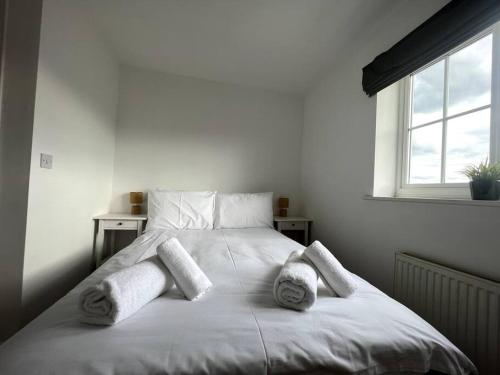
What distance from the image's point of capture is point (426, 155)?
4.82 feet

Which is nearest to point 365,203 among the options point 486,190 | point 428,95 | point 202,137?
point 486,190

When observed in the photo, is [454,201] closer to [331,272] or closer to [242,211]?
[331,272]

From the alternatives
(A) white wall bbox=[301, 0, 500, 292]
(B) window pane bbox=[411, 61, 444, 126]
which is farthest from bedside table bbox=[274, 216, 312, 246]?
(B) window pane bbox=[411, 61, 444, 126]

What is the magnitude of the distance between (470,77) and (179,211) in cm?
244

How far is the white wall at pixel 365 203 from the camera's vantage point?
1.07 metres

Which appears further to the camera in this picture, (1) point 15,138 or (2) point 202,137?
(2) point 202,137

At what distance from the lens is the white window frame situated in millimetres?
1083

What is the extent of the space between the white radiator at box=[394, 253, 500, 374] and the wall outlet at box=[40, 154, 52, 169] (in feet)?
7.76

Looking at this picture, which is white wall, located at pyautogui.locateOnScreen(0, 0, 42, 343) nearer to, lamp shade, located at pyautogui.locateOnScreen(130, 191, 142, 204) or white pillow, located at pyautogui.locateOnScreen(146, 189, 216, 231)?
white pillow, located at pyautogui.locateOnScreen(146, 189, 216, 231)

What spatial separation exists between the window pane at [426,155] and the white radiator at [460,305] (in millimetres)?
572

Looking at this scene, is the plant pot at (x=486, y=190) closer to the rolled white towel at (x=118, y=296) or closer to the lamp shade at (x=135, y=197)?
the rolled white towel at (x=118, y=296)

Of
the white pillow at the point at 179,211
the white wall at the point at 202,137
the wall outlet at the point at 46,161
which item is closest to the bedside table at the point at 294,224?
the white wall at the point at 202,137

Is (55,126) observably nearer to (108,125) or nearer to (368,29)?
(108,125)

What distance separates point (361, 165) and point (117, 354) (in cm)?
191
